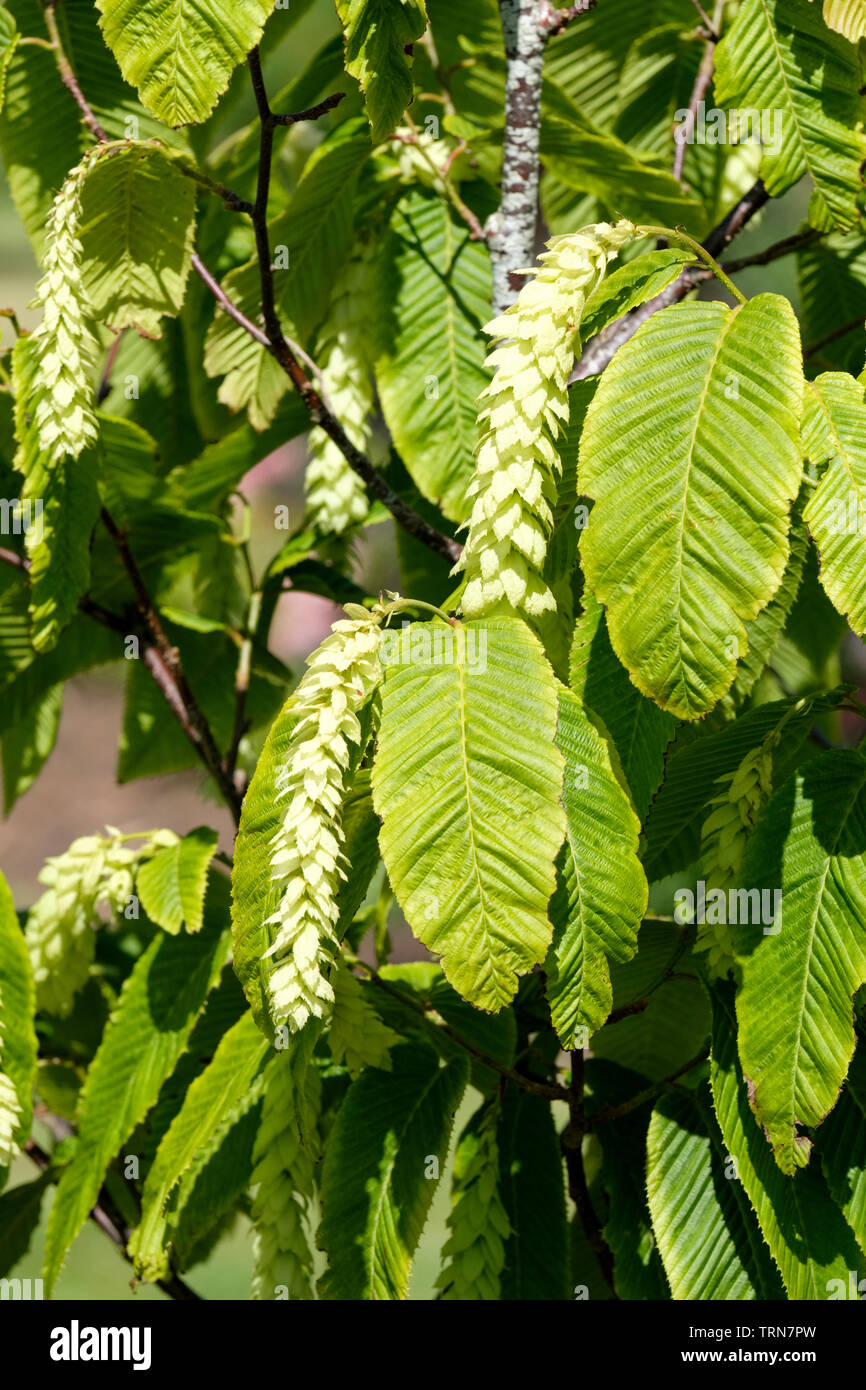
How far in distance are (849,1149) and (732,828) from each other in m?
0.23

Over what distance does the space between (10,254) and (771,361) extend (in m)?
7.35

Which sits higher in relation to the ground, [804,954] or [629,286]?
[629,286]

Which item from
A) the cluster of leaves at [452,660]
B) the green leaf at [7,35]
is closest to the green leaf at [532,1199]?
the cluster of leaves at [452,660]

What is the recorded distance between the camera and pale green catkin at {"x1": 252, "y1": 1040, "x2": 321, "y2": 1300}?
38.3 inches

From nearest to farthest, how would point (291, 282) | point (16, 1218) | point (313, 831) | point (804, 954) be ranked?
point (313, 831), point (804, 954), point (291, 282), point (16, 1218)

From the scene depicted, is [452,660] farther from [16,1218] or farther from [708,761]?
[16,1218]

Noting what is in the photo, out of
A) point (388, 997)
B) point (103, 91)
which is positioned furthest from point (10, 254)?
point (388, 997)

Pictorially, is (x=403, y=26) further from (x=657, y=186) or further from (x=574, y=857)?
(x=574, y=857)

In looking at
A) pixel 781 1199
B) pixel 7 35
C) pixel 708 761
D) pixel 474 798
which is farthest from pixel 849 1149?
pixel 7 35

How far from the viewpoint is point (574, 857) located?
726 millimetres

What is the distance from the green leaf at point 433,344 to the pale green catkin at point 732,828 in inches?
15.2

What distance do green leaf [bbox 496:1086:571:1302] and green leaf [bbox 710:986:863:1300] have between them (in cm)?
27

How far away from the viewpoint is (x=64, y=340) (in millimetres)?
875
